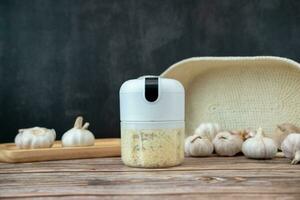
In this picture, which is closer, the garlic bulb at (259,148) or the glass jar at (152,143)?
the glass jar at (152,143)

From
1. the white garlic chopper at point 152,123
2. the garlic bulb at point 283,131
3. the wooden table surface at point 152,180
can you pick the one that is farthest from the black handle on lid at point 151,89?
the garlic bulb at point 283,131

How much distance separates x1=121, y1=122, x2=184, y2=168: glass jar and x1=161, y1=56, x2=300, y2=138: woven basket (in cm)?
29

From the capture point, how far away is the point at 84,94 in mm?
1156

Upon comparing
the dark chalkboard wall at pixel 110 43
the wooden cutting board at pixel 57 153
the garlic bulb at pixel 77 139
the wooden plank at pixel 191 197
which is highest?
the dark chalkboard wall at pixel 110 43

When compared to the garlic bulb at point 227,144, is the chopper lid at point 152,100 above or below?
above

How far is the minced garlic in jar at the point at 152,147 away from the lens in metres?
0.69

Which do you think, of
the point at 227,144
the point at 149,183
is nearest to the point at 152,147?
the point at 149,183

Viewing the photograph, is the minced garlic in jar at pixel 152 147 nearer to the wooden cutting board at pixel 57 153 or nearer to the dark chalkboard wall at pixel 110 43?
the wooden cutting board at pixel 57 153

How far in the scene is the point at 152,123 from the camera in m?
0.69

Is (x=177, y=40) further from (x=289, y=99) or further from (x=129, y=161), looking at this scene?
(x=129, y=161)

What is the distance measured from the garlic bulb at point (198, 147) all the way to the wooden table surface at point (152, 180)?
6 centimetres

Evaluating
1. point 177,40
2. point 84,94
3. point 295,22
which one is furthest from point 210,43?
point 84,94

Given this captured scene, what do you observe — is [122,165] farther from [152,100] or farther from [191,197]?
[191,197]

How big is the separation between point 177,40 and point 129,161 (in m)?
0.55
